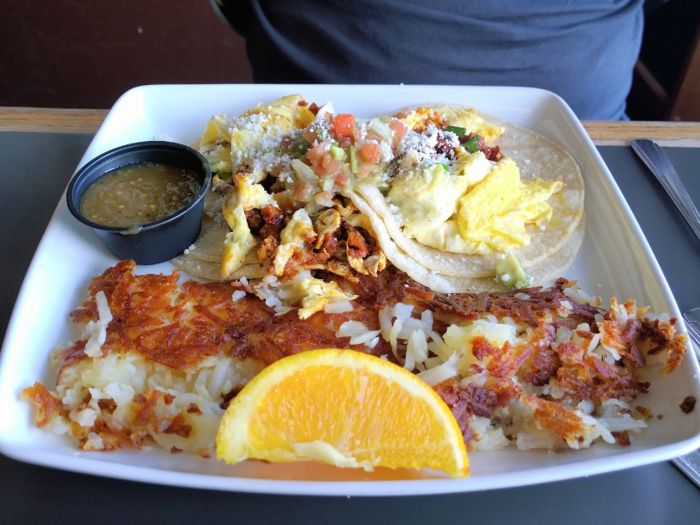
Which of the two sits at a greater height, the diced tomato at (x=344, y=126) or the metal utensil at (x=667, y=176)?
the diced tomato at (x=344, y=126)

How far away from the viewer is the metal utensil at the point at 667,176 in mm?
2576

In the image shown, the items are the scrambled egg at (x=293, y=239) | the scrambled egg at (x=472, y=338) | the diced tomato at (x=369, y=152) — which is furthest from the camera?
the diced tomato at (x=369, y=152)

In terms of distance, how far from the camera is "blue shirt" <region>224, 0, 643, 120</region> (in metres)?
2.99

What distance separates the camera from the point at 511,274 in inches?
82.7

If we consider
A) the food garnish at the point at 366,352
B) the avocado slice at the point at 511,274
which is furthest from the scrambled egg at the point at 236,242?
the avocado slice at the point at 511,274

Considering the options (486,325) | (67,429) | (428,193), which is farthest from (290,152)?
(67,429)

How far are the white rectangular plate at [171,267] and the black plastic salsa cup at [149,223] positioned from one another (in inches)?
5.9

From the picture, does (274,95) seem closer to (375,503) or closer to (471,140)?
(471,140)

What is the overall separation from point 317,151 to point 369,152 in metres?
0.22

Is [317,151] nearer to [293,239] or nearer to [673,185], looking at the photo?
[293,239]

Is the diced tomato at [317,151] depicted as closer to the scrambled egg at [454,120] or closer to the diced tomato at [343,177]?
the diced tomato at [343,177]

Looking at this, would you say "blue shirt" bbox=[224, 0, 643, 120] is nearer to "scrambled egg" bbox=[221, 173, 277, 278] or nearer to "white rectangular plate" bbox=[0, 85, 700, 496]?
"white rectangular plate" bbox=[0, 85, 700, 496]

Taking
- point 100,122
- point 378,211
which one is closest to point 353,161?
point 378,211

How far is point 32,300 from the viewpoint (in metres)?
1.82
